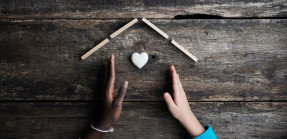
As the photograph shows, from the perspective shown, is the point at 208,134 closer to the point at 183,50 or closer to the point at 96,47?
the point at 183,50

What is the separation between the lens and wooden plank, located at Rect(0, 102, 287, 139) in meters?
0.68

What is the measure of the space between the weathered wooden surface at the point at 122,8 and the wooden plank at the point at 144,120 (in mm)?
271

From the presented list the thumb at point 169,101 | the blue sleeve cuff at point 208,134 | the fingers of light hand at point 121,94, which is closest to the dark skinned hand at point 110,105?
the fingers of light hand at point 121,94

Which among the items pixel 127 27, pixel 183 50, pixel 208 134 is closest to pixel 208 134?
pixel 208 134

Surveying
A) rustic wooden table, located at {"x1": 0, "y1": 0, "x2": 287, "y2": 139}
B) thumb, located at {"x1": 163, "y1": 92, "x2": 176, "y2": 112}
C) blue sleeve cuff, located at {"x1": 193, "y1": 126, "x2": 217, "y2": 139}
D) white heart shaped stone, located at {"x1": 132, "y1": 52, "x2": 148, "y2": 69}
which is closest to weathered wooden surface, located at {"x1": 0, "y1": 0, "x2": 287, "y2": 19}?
rustic wooden table, located at {"x1": 0, "y1": 0, "x2": 287, "y2": 139}

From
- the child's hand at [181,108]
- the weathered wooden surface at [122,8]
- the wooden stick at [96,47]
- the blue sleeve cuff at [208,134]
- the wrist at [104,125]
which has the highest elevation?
the weathered wooden surface at [122,8]

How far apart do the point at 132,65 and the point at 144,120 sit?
175 millimetres

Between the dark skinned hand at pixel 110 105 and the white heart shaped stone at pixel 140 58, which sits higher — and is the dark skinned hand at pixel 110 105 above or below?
below

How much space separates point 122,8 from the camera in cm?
67

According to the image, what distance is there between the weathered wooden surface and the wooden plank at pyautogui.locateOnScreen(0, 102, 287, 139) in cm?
27

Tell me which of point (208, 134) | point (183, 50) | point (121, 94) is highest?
point (183, 50)

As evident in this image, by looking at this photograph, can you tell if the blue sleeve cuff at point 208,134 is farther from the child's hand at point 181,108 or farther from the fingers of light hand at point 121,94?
the fingers of light hand at point 121,94

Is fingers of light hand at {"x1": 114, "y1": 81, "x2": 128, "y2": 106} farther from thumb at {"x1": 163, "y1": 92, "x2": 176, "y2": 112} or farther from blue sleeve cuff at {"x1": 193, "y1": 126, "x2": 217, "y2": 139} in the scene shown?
blue sleeve cuff at {"x1": 193, "y1": 126, "x2": 217, "y2": 139}

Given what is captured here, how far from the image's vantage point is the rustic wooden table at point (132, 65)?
67cm
